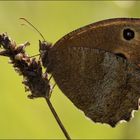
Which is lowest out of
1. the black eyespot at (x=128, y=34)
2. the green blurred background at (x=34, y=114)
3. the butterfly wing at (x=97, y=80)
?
the green blurred background at (x=34, y=114)

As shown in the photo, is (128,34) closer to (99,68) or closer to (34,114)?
(99,68)

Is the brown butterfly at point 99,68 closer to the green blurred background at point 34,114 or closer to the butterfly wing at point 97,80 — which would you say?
the butterfly wing at point 97,80

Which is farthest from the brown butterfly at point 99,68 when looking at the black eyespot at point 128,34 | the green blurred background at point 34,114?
the green blurred background at point 34,114

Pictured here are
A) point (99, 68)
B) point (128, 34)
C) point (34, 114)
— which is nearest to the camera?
point (128, 34)

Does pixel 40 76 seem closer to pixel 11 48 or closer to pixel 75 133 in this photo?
pixel 11 48

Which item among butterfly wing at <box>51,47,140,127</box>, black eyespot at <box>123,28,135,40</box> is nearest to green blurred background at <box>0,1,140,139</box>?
butterfly wing at <box>51,47,140,127</box>

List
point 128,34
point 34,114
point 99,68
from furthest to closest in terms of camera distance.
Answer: point 34,114 → point 99,68 → point 128,34

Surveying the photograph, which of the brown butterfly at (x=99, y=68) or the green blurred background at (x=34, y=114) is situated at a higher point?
the brown butterfly at (x=99, y=68)

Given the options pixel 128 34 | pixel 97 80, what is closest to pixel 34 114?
pixel 97 80
